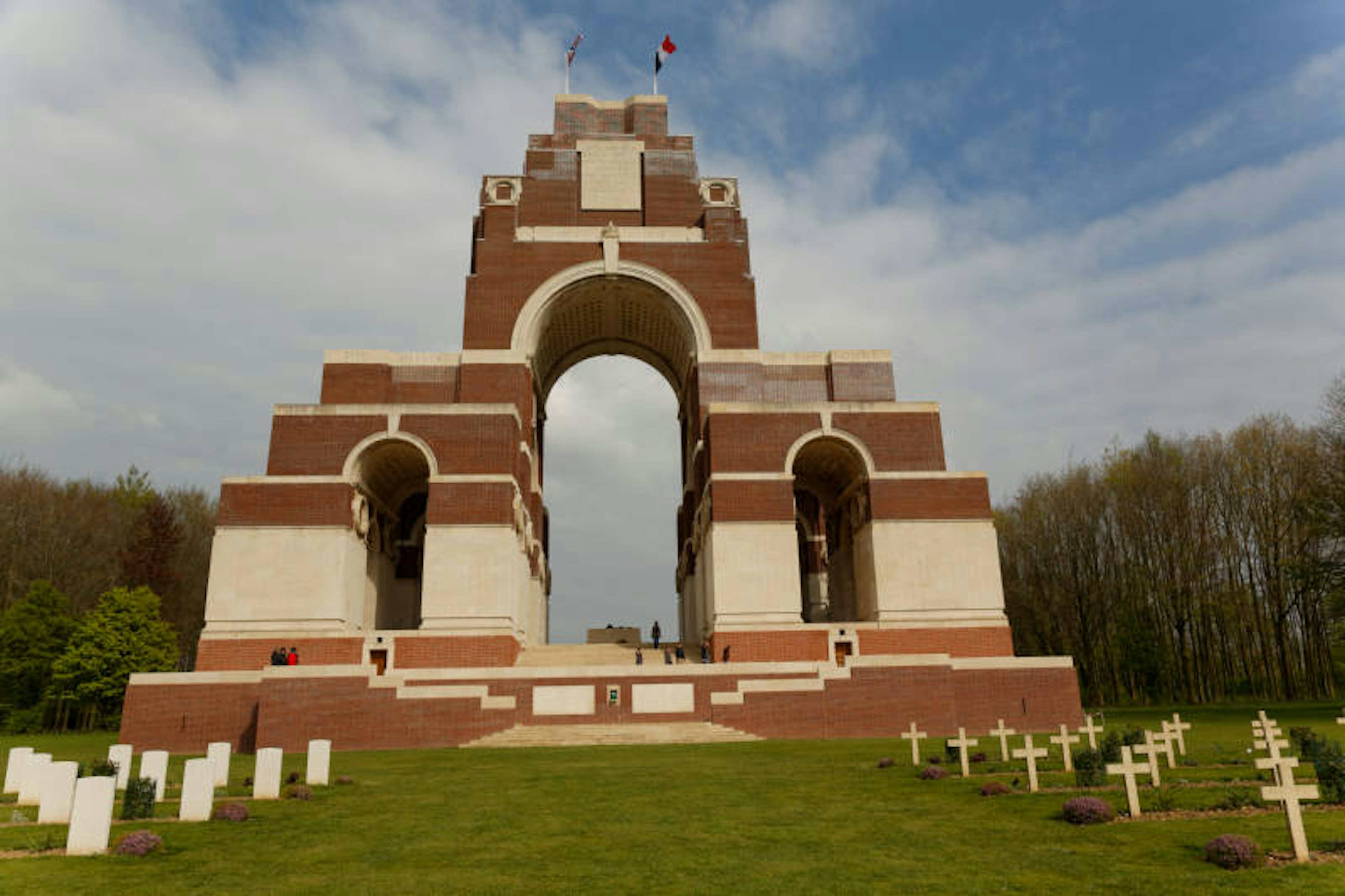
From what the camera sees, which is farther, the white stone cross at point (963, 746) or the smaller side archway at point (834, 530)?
the smaller side archway at point (834, 530)

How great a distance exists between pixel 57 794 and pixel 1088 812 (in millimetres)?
11559

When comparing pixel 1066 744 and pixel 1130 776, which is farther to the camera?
pixel 1066 744

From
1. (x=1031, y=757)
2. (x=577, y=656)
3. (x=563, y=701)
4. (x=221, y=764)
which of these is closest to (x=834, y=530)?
(x=577, y=656)

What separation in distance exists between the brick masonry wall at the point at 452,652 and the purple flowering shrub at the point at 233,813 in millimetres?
18168

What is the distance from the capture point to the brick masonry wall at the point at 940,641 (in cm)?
2942

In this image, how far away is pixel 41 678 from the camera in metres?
39.3

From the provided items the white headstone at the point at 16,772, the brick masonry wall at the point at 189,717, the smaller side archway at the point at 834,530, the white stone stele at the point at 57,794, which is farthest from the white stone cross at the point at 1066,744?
the brick masonry wall at the point at 189,717

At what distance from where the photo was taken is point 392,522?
37531 mm

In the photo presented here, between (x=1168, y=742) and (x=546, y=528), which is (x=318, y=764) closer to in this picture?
(x=1168, y=742)

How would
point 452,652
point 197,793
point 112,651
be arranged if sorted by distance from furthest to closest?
1. point 112,651
2. point 452,652
3. point 197,793

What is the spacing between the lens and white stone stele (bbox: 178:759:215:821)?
10445 mm

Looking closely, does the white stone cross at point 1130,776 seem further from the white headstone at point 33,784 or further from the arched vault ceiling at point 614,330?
the arched vault ceiling at point 614,330

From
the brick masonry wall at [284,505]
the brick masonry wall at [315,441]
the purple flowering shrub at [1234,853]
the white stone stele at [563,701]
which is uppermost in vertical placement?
the brick masonry wall at [315,441]

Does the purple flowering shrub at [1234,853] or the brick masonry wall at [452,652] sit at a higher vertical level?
the brick masonry wall at [452,652]
